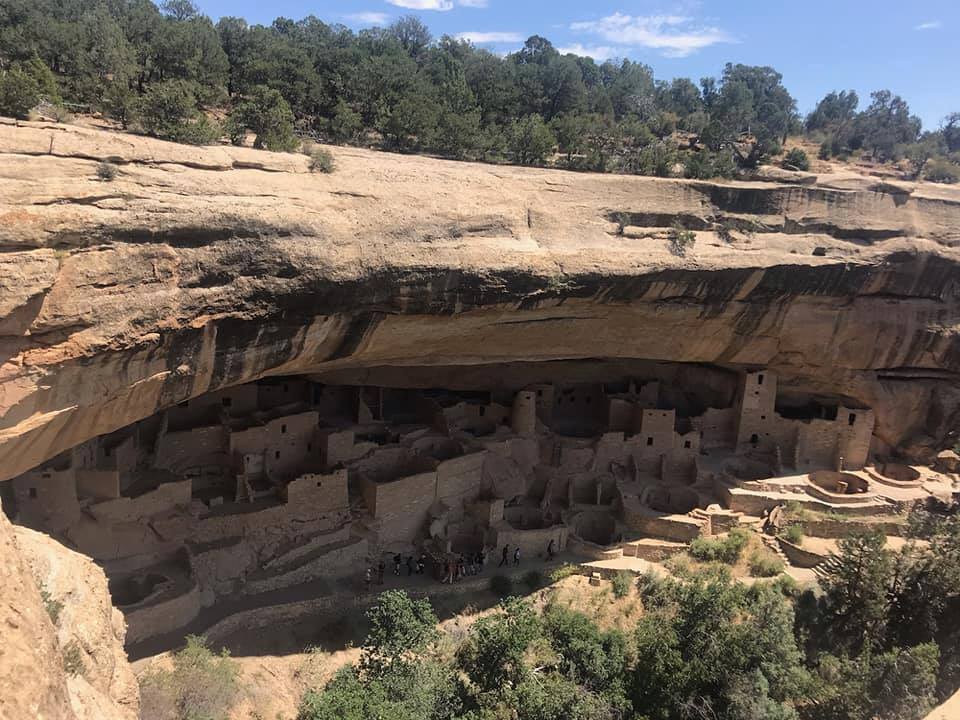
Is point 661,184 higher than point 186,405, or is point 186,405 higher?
point 661,184

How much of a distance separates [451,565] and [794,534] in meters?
7.27

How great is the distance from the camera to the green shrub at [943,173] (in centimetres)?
2241

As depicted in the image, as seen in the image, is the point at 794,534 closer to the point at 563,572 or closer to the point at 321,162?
the point at 563,572

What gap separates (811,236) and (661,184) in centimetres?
342

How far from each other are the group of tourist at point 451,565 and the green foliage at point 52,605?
7.13 meters

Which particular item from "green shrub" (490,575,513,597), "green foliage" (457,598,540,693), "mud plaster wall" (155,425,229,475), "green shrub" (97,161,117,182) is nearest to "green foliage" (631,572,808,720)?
"green foliage" (457,598,540,693)

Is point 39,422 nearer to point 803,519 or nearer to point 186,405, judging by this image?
point 186,405

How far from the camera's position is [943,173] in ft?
75.0

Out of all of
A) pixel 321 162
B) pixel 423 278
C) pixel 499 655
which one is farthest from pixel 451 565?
pixel 321 162

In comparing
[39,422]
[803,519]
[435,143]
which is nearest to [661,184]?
[435,143]

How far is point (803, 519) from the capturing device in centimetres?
1484

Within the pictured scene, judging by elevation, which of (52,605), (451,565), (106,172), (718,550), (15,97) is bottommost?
(451,565)

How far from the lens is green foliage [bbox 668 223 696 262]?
41.8 ft

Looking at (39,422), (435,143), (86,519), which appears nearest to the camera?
(39,422)
